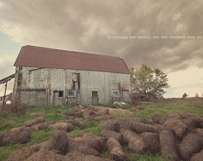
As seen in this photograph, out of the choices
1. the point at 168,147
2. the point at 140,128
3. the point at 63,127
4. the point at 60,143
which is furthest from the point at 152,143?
the point at 63,127

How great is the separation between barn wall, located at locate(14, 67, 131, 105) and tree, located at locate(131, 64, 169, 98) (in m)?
16.2

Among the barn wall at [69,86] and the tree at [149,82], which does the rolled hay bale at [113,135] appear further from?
the tree at [149,82]

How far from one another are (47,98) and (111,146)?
17.9 metres

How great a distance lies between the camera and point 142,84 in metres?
41.8

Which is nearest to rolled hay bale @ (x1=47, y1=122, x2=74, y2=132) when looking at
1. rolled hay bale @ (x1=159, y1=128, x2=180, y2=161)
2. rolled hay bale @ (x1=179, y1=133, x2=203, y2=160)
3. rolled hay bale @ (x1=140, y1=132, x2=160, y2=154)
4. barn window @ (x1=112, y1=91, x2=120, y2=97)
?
rolled hay bale @ (x1=140, y1=132, x2=160, y2=154)

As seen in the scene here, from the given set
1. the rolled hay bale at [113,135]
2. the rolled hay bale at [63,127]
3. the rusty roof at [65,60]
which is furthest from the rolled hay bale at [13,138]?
the rusty roof at [65,60]

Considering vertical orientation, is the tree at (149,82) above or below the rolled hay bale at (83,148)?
above

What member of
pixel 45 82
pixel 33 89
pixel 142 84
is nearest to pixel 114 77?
pixel 45 82

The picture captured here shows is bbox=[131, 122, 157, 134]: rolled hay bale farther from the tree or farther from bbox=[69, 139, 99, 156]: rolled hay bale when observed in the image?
the tree

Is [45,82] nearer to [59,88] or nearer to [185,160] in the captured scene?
[59,88]

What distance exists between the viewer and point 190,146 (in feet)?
13.9

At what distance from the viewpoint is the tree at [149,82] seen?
4009cm

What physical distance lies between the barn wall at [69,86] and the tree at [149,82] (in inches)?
639

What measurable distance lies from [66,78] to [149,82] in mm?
26391
